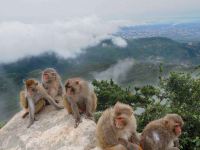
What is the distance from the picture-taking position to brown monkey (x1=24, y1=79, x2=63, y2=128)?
435 inches

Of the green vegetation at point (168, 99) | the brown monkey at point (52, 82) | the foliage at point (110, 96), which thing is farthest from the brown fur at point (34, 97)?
the foliage at point (110, 96)

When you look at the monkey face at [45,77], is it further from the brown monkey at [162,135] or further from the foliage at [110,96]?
the foliage at [110,96]

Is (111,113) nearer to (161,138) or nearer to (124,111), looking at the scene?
(124,111)

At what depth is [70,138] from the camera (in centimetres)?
937

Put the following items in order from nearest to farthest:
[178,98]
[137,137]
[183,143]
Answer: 1. [137,137]
2. [183,143]
3. [178,98]

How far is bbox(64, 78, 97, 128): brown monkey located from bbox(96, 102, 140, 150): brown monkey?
2.34 metres

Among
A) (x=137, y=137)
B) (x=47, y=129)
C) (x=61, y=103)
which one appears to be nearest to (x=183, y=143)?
(x=61, y=103)

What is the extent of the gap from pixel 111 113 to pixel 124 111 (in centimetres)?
29

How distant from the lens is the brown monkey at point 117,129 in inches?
291

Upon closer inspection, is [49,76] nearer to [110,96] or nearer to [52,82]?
[52,82]

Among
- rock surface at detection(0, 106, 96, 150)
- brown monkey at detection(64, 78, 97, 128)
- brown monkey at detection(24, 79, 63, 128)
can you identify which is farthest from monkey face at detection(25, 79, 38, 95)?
brown monkey at detection(64, 78, 97, 128)

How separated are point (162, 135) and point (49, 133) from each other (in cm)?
286

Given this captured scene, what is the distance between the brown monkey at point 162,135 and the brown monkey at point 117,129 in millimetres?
379

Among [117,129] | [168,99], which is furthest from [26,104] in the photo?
[168,99]
